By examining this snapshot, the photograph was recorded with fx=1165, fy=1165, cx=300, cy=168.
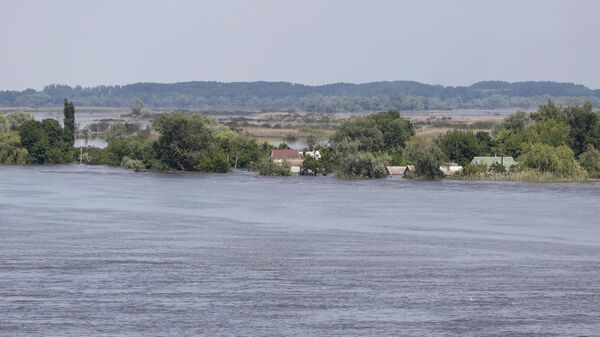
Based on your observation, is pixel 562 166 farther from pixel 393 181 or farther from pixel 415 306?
pixel 415 306

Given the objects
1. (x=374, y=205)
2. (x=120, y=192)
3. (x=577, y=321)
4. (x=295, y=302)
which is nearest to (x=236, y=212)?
(x=374, y=205)

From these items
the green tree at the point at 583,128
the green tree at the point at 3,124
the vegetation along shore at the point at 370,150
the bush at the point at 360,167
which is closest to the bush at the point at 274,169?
the vegetation along shore at the point at 370,150

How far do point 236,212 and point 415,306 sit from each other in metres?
Answer: 22.1

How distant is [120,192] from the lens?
57.2 metres

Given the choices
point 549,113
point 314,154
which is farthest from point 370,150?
point 549,113

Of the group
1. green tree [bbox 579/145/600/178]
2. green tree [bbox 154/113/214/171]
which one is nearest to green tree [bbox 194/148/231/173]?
green tree [bbox 154/113/214/171]

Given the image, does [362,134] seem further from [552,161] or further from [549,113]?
[552,161]

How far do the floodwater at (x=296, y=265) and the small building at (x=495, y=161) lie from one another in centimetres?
1670

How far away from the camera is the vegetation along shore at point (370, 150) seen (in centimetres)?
7056

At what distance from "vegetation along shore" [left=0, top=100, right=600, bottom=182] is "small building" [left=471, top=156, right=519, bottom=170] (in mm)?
78

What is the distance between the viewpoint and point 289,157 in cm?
8038

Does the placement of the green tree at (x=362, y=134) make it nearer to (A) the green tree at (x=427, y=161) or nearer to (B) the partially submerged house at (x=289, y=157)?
(B) the partially submerged house at (x=289, y=157)

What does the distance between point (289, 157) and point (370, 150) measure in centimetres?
584

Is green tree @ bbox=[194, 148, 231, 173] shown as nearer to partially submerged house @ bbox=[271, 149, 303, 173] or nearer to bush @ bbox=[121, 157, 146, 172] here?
partially submerged house @ bbox=[271, 149, 303, 173]
